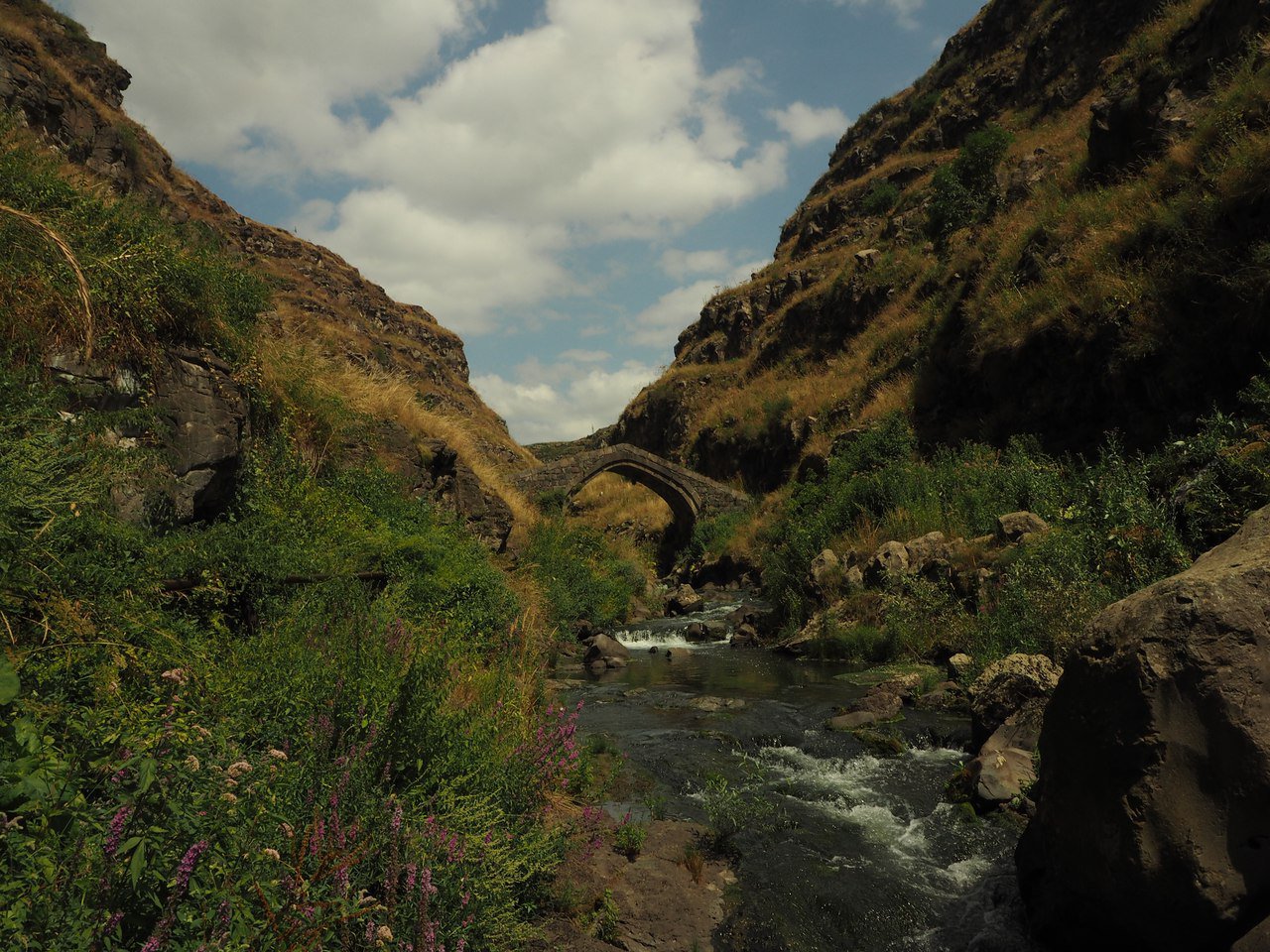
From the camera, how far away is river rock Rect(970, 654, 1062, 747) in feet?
23.4

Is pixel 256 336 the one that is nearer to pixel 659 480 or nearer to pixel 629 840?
pixel 629 840

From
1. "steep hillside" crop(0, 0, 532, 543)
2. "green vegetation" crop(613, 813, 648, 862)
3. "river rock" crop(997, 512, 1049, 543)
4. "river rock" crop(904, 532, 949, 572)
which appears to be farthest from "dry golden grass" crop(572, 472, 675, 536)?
"green vegetation" crop(613, 813, 648, 862)

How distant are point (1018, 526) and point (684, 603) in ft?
43.8

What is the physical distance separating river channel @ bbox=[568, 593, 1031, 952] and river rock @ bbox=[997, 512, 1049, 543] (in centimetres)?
402

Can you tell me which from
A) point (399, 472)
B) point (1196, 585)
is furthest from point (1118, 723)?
point (399, 472)

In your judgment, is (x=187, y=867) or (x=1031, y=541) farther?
(x=1031, y=541)

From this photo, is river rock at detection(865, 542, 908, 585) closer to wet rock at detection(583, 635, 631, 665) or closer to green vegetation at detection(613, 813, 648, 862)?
wet rock at detection(583, 635, 631, 665)

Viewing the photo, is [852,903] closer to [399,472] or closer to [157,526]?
[157,526]

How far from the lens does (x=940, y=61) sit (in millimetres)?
53969

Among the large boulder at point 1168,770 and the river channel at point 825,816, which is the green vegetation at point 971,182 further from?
the large boulder at point 1168,770

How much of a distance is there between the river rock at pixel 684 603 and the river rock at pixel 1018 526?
485 inches

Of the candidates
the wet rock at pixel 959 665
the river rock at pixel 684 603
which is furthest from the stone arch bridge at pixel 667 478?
the wet rock at pixel 959 665

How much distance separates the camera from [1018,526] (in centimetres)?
1228

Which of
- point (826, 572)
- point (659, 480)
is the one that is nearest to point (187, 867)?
point (826, 572)
